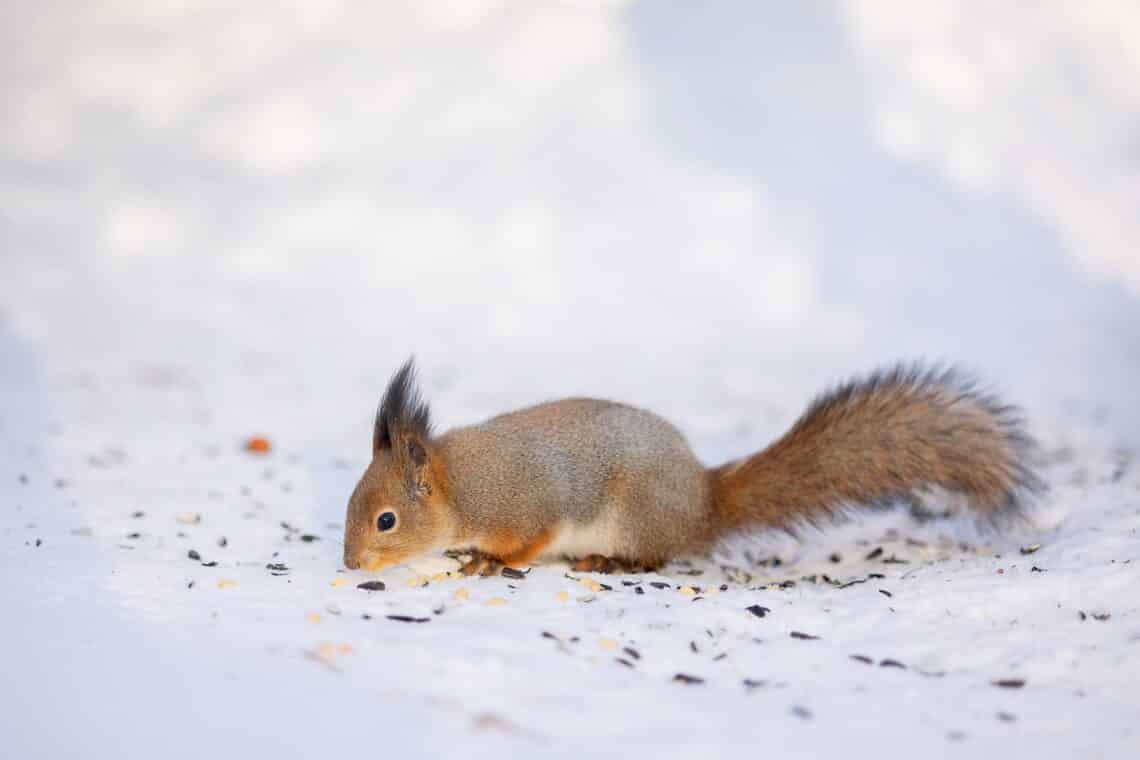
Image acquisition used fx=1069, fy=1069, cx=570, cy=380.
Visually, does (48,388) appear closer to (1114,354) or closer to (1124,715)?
(1124,715)

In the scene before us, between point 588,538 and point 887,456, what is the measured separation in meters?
1.20

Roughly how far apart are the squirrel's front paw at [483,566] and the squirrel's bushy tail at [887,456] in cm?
94

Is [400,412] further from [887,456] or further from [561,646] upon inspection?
[887,456]

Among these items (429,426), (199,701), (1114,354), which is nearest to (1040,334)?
(1114,354)

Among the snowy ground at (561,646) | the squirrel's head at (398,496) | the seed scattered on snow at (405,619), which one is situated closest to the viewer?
the snowy ground at (561,646)

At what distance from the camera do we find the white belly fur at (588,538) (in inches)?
165

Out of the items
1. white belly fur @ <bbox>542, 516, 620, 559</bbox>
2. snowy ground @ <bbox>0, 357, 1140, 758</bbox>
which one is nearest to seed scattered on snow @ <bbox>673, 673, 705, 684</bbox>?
snowy ground @ <bbox>0, 357, 1140, 758</bbox>

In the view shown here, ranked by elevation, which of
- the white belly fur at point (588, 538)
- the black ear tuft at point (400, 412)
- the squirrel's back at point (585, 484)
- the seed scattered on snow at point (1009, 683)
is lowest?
the seed scattered on snow at point (1009, 683)

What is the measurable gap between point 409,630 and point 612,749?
898mm

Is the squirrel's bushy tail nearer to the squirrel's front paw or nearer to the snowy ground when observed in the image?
the snowy ground

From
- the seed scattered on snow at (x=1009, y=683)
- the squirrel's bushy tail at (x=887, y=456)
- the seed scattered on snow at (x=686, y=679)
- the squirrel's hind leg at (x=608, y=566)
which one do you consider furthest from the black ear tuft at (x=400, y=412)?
the seed scattered on snow at (x=1009, y=683)

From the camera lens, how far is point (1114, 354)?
29.7ft

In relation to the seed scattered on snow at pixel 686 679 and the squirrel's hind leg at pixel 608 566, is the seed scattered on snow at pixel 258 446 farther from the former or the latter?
the seed scattered on snow at pixel 686 679

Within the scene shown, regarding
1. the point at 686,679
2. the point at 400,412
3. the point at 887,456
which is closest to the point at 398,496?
the point at 400,412
